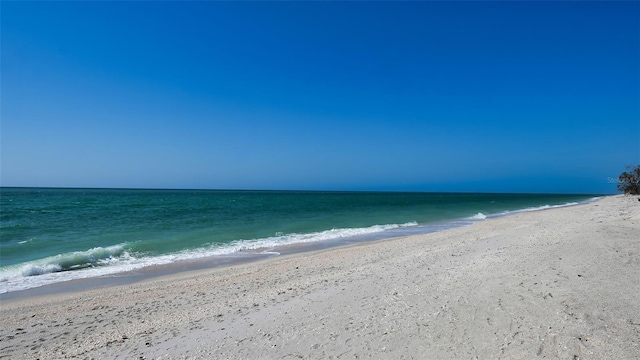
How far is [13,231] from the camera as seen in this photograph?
22.0m

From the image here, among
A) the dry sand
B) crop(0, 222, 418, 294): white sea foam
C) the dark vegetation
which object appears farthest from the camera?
the dark vegetation

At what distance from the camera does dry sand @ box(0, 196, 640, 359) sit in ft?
16.6

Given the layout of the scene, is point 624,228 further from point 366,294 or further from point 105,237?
point 105,237

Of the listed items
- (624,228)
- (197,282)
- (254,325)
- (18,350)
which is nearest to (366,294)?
(254,325)

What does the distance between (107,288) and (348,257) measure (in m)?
8.10

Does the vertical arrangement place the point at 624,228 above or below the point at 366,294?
above

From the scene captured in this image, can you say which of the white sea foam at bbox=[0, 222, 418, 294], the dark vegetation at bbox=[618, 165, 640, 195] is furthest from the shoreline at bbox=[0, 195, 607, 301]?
the dark vegetation at bbox=[618, 165, 640, 195]

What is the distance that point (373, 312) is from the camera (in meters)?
6.38

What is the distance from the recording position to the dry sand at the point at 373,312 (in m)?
5.06

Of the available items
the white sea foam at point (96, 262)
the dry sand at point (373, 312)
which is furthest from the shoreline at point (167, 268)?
the dry sand at point (373, 312)

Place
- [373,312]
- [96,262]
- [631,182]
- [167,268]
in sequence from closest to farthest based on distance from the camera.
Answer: [373,312], [167,268], [96,262], [631,182]

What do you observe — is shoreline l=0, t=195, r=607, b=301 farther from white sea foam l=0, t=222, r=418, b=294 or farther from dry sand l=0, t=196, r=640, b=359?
dry sand l=0, t=196, r=640, b=359

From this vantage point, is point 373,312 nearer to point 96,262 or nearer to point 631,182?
point 96,262

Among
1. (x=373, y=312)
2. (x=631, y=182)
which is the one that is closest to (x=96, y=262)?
(x=373, y=312)
